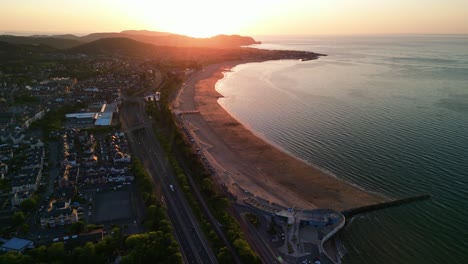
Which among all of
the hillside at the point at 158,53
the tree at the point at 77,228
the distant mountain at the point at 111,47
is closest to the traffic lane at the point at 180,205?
the tree at the point at 77,228

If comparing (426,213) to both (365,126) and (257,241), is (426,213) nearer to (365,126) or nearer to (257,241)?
(257,241)

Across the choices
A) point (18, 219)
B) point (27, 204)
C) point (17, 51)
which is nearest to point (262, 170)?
point (27, 204)

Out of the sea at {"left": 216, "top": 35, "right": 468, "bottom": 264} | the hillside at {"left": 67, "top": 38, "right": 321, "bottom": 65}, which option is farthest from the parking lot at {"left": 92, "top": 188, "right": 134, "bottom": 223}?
the hillside at {"left": 67, "top": 38, "right": 321, "bottom": 65}

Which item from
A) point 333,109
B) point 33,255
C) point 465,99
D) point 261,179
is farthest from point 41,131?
point 465,99

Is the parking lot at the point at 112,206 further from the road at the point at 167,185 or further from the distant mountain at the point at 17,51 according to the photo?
the distant mountain at the point at 17,51

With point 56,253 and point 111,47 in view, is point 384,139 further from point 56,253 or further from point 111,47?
point 111,47

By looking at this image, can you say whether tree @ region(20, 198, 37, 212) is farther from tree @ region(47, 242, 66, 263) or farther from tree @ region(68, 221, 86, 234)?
tree @ region(47, 242, 66, 263)
